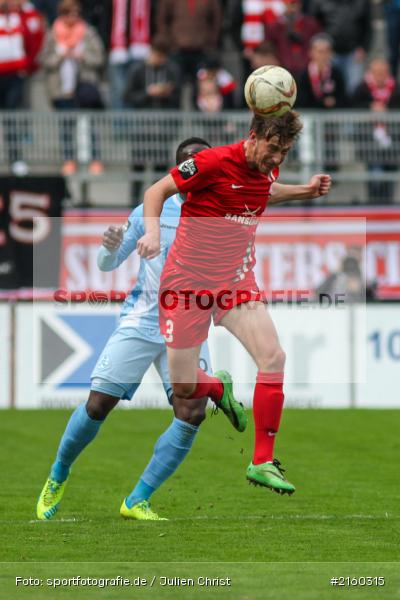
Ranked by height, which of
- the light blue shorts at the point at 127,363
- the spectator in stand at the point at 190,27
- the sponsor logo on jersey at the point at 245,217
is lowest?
the light blue shorts at the point at 127,363

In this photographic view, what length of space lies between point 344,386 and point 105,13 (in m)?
6.59

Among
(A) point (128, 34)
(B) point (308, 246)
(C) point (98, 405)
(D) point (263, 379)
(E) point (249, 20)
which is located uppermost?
(E) point (249, 20)

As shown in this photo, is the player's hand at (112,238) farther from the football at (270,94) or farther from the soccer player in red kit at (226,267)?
the football at (270,94)

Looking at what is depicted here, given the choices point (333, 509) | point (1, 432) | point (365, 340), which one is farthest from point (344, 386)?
point (333, 509)

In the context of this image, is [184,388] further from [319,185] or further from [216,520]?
[319,185]

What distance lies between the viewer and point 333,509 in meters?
9.79

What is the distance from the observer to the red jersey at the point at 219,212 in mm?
8383

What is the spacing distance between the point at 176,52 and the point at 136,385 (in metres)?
11.2

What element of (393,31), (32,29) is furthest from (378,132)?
(32,29)

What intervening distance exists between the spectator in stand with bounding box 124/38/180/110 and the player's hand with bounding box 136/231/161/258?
11.4 metres

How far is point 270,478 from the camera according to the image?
8.16 m

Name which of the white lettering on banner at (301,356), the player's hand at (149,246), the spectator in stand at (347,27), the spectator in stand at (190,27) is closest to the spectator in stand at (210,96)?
the spectator in stand at (190,27)

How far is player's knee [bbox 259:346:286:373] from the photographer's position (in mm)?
8320

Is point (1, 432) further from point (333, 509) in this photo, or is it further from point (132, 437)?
point (333, 509)
